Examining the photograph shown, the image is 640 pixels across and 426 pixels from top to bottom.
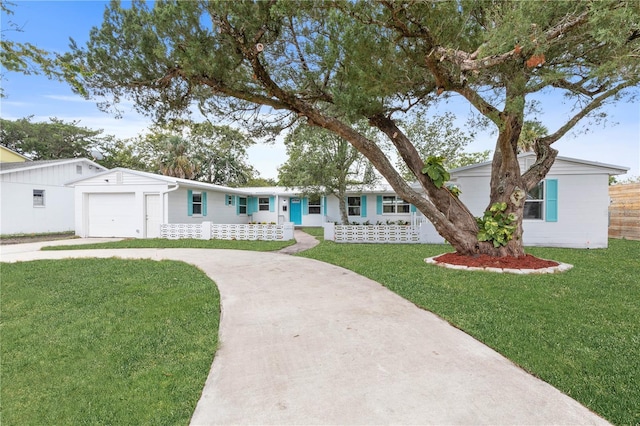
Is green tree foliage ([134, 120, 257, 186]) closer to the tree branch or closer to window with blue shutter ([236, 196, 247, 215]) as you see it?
window with blue shutter ([236, 196, 247, 215])

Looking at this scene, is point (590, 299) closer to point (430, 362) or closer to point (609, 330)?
point (609, 330)

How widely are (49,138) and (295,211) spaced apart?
21481mm

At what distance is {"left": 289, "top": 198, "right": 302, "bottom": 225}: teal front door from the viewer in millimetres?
21016

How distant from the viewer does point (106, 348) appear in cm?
327

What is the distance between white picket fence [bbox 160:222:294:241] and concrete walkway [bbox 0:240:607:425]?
27.2 ft

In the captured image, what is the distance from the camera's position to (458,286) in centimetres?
531

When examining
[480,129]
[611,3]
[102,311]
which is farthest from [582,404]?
[480,129]

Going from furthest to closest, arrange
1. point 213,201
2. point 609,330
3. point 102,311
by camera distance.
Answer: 1. point 213,201
2. point 102,311
3. point 609,330

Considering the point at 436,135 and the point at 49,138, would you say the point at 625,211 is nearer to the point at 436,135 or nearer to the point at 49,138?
the point at 436,135

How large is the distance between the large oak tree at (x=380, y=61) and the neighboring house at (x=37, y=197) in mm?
11610

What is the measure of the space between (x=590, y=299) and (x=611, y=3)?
367 cm

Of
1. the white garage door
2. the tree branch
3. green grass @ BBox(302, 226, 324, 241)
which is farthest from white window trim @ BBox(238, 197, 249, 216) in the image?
the tree branch

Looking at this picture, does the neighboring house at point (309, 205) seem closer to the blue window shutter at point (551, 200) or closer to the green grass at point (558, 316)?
the blue window shutter at point (551, 200)

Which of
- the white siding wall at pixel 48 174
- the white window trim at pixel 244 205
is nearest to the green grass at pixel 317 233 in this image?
the white window trim at pixel 244 205
